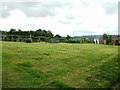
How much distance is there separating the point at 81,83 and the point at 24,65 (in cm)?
265

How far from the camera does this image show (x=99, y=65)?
473 inches

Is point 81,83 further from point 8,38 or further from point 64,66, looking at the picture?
point 8,38

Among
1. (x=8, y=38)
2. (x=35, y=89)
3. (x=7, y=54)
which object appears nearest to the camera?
(x=35, y=89)

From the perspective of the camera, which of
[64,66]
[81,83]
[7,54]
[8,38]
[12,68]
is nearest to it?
[81,83]

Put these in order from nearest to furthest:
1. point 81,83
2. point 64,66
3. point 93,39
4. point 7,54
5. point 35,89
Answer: point 35,89, point 81,83, point 64,66, point 7,54, point 93,39

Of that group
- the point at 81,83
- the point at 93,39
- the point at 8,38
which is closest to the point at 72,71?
the point at 81,83

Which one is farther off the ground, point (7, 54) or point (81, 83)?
point (7, 54)

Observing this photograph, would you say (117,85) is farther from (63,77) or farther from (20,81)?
(20,81)

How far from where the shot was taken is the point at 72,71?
11.0 meters

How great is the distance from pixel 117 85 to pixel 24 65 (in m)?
3.81

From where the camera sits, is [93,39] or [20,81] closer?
[20,81]

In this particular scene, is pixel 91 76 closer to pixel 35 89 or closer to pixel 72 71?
pixel 72 71

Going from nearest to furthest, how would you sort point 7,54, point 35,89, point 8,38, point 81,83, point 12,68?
point 35,89, point 81,83, point 12,68, point 7,54, point 8,38

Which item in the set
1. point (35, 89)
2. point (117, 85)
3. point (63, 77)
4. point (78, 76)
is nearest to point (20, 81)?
point (35, 89)
